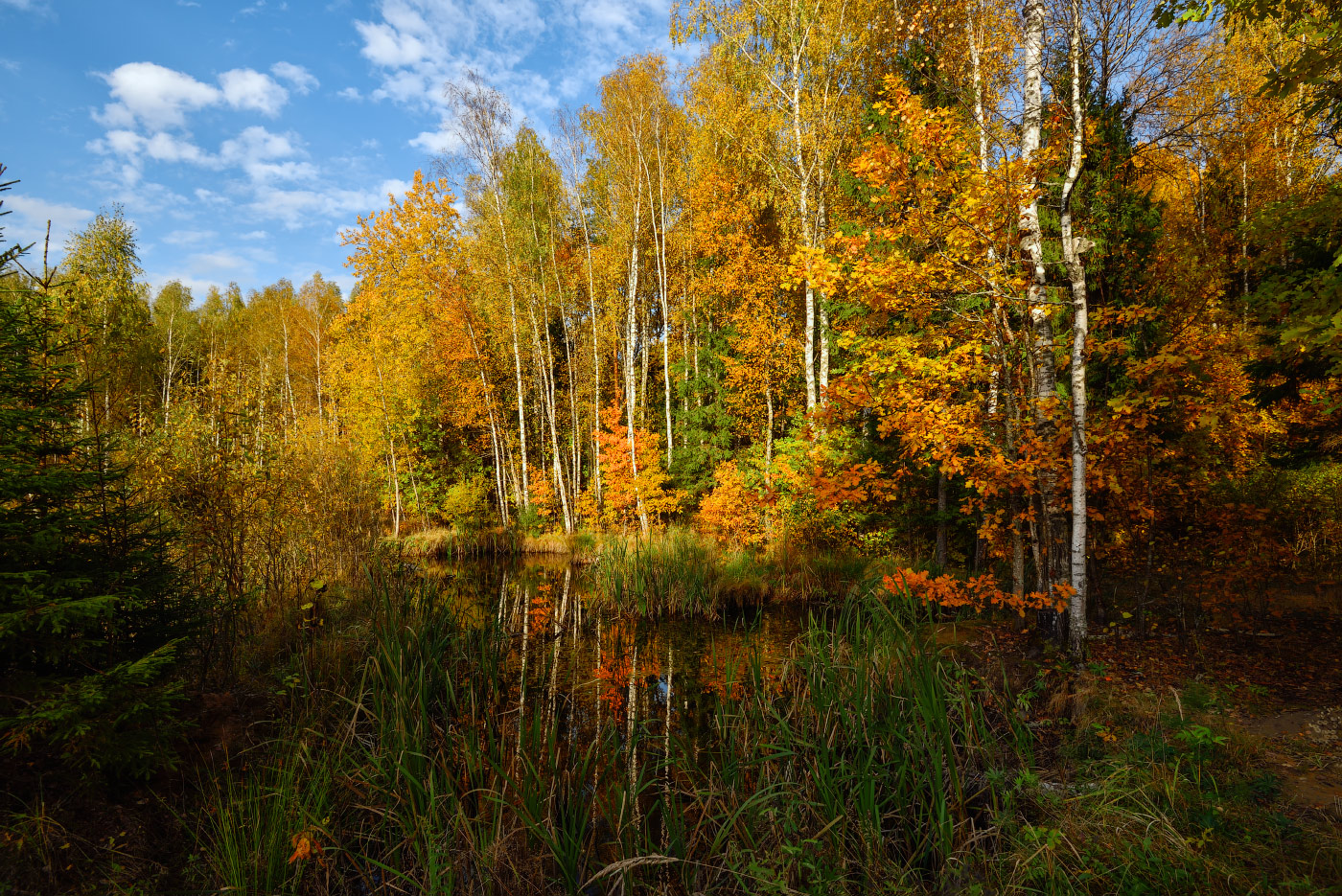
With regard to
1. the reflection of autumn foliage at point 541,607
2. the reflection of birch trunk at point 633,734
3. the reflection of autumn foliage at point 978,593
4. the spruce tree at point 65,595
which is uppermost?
the spruce tree at point 65,595

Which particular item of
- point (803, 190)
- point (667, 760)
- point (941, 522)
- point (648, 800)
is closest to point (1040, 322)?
point (941, 522)

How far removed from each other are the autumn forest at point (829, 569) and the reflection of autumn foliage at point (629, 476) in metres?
0.13

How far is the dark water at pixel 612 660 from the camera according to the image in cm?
398

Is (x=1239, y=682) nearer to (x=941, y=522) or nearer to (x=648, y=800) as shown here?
(x=941, y=522)

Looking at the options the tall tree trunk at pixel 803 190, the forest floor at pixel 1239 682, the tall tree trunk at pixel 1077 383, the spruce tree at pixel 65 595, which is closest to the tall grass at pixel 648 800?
the spruce tree at pixel 65 595

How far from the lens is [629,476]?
568 inches

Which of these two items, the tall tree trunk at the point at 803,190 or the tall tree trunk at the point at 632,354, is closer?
the tall tree trunk at the point at 803,190

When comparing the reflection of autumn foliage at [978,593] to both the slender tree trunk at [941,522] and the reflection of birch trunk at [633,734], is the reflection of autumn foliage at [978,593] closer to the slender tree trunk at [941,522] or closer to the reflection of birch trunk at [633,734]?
the reflection of birch trunk at [633,734]

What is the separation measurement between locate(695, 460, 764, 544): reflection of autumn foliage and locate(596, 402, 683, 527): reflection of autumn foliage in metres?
1.52

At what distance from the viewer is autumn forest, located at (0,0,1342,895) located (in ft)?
8.48

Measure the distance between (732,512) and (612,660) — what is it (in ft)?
19.6

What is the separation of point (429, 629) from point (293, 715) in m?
1.10

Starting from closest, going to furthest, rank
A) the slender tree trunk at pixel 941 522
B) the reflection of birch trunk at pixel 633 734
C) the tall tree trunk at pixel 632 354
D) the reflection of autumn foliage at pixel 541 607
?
the reflection of birch trunk at pixel 633 734
the reflection of autumn foliage at pixel 541 607
the slender tree trunk at pixel 941 522
the tall tree trunk at pixel 632 354

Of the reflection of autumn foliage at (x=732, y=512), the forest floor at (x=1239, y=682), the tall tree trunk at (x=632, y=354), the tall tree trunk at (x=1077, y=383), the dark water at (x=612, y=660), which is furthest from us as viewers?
the tall tree trunk at (x=632, y=354)
